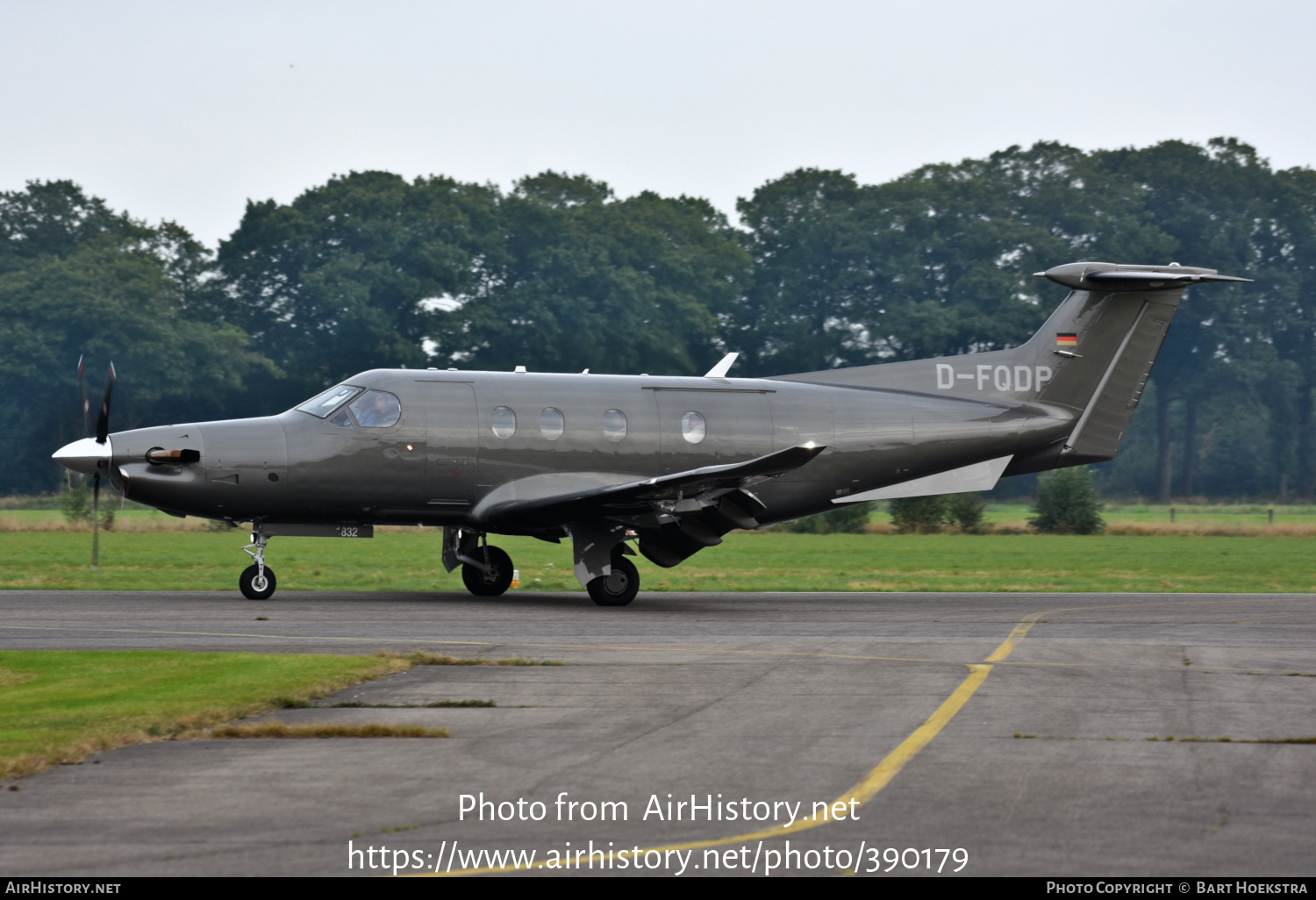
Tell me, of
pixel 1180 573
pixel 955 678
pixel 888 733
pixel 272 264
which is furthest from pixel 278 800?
pixel 272 264

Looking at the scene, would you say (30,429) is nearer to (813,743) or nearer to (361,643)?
(361,643)

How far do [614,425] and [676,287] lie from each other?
65024 mm

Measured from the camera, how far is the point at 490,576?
2197 cm

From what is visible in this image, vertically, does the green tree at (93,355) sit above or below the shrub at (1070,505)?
above

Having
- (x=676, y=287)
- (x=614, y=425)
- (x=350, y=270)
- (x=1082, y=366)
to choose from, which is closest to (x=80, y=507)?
(x=614, y=425)

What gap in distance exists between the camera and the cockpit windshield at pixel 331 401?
2047 cm

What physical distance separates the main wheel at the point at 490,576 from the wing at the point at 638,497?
1498mm

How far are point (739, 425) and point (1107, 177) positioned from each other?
255 ft

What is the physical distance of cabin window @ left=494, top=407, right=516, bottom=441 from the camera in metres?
20.7

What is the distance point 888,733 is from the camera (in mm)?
9383

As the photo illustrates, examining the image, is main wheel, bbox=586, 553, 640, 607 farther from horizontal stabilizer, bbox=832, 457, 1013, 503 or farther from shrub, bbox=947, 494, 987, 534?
shrub, bbox=947, 494, 987, 534

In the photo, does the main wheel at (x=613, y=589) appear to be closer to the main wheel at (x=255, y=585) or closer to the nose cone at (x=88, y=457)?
the main wheel at (x=255, y=585)

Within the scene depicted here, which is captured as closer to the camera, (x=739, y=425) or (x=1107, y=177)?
(x=739, y=425)

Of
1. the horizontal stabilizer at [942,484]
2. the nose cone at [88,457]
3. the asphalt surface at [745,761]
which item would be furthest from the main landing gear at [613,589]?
the nose cone at [88,457]
